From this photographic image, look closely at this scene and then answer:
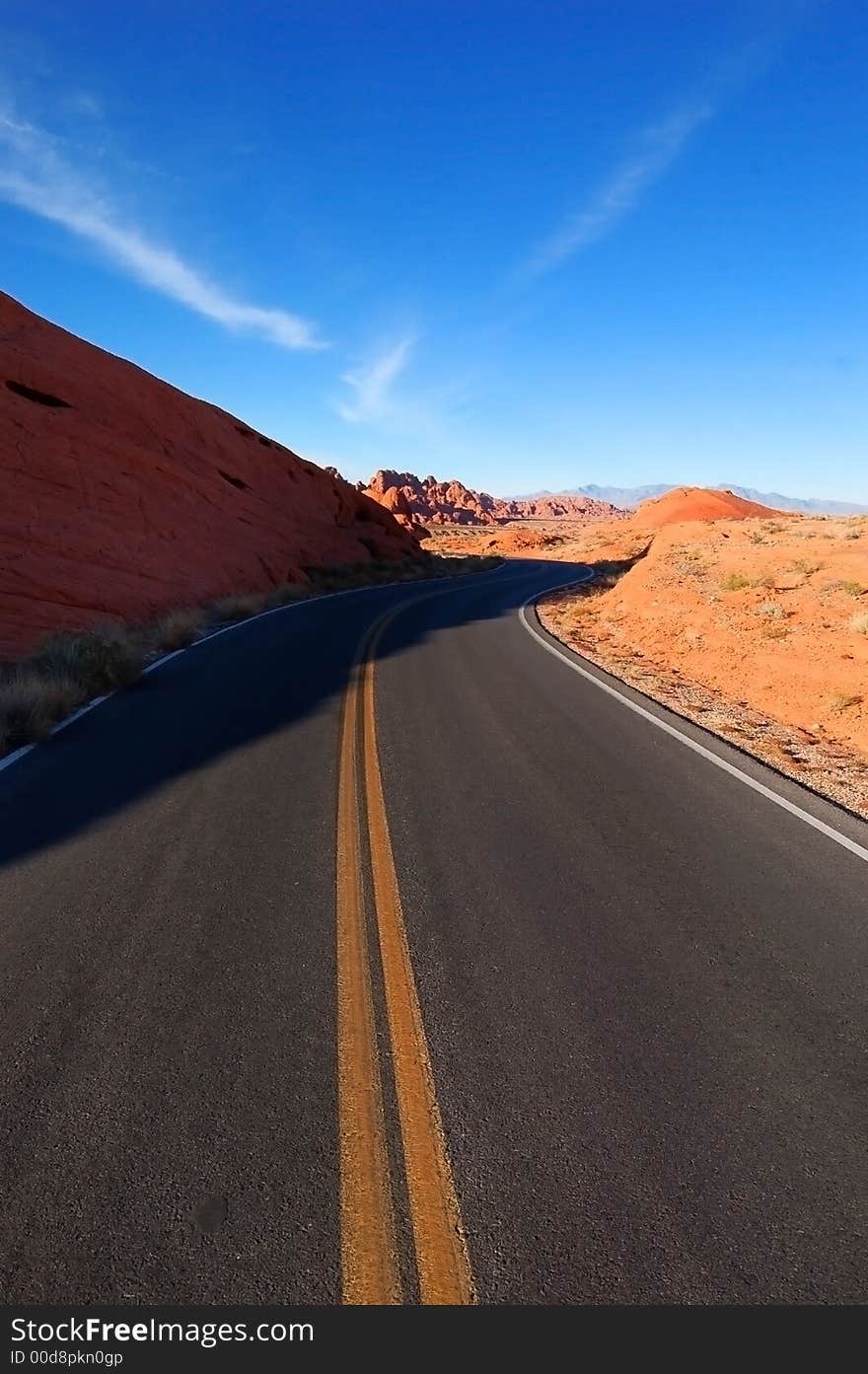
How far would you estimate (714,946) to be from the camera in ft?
14.3

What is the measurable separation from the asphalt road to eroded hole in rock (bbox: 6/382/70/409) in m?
19.9

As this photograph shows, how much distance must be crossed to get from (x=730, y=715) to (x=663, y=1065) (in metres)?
7.68

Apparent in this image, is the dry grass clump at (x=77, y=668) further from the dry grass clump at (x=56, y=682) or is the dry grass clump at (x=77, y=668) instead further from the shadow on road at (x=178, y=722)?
the shadow on road at (x=178, y=722)

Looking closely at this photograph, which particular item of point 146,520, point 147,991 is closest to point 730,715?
point 147,991

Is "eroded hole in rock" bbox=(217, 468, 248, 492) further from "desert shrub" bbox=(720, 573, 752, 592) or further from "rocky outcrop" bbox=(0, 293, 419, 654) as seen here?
"desert shrub" bbox=(720, 573, 752, 592)

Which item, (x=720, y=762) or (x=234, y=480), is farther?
(x=234, y=480)

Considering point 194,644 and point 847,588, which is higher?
point 847,588

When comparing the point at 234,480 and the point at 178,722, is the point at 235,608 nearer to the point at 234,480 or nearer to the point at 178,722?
the point at 178,722

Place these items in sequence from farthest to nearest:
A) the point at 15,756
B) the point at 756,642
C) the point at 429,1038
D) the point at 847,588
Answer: the point at 847,588
the point at 756,642
the point at 15,756
the point at 429,1038

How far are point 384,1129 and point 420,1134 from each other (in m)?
0.14

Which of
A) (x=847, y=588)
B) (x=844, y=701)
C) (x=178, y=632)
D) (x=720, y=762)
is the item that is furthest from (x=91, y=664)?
(x=847, y=588)

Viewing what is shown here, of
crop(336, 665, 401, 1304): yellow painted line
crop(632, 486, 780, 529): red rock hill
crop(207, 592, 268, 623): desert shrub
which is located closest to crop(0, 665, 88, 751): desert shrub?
crop(336, 665, 401, 1304): yellow painted line

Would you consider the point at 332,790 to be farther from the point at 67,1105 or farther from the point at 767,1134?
the point at 767,1134

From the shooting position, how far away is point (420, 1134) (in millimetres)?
2918
